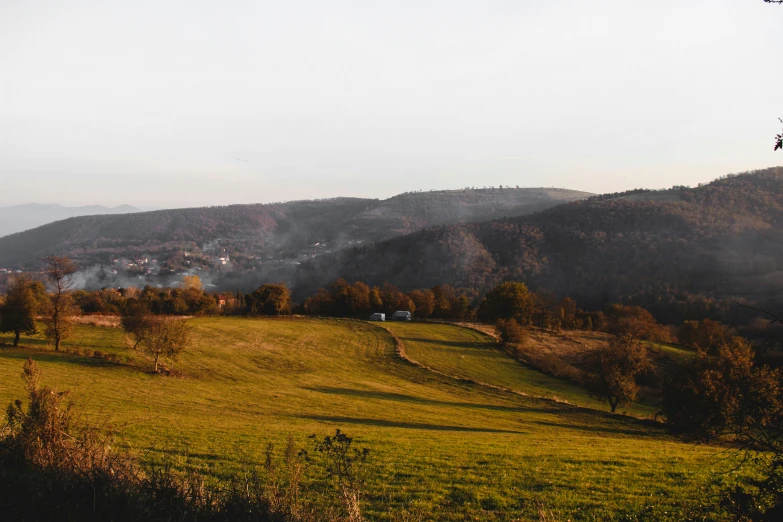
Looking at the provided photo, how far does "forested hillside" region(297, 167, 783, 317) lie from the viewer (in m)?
88.5

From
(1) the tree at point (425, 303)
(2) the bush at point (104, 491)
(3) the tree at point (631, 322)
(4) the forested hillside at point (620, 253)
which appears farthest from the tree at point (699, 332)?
(2) the bush at point (104, 491)

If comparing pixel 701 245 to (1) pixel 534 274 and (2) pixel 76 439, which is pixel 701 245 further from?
(2) pixel 76 439

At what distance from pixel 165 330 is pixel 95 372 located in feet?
17.0

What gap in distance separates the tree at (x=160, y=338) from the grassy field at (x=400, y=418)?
1482 millimetres

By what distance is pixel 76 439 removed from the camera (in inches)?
266

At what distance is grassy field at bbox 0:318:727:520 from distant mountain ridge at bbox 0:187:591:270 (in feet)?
337

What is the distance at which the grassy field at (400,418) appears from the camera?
30.4 ft

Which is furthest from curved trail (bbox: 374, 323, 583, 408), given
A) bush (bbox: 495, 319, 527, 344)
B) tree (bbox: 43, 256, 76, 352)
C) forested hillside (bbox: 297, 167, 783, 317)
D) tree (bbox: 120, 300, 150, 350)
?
forested hillside (bbox: 297, 167, 783, 317)

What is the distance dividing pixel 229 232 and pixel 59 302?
473 feet

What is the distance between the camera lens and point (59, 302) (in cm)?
3209

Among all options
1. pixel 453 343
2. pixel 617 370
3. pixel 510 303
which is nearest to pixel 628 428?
pixel 617 370

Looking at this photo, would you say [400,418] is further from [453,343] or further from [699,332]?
[699,332]

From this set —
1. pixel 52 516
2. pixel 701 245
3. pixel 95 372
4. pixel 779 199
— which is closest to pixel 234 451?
pixel 52 516

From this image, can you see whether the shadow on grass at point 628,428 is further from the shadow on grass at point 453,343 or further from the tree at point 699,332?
the tree at point 699,332
